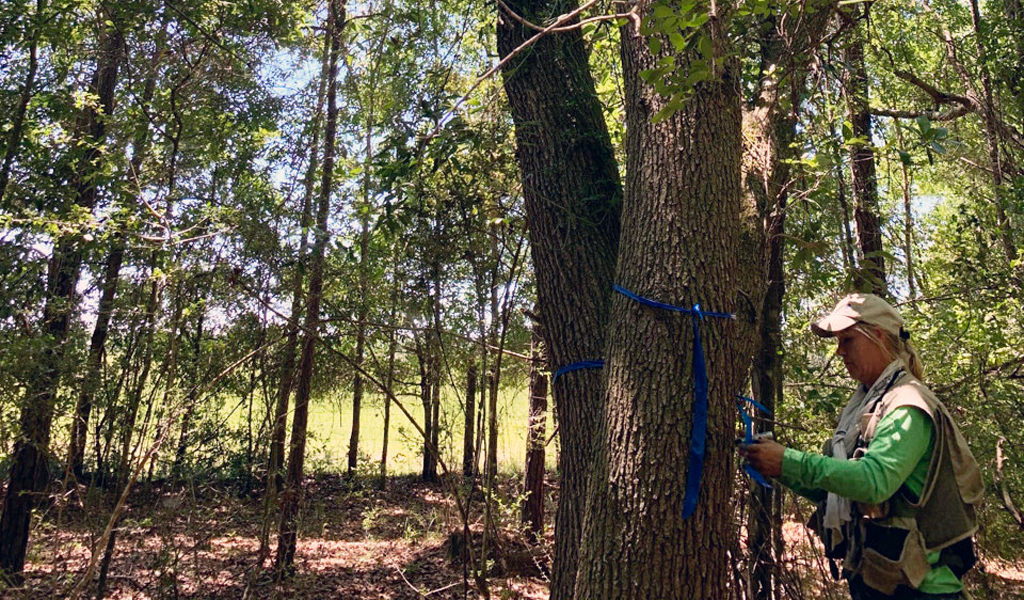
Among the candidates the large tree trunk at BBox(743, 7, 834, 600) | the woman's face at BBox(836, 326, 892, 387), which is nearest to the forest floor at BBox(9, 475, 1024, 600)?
the large tree trunk at BBox(743, 7, 834, 600)

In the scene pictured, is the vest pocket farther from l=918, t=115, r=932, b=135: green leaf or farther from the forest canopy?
l=918, t=115, r=932, b=135: green leaf

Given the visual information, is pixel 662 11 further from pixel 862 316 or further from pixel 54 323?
pixel 54 323

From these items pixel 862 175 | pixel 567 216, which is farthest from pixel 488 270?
pixel 862 175

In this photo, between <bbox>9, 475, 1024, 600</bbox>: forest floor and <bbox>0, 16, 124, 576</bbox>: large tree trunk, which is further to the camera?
<bbox>9, 475, 1024, 600</bbox>: forest floor

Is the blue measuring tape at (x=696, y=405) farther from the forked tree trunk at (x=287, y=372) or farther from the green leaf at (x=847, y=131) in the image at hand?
the forked tree trunk at (x=287, y=372)

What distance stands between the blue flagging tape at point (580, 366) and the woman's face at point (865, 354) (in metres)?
0.83

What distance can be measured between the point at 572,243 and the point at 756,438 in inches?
40.2

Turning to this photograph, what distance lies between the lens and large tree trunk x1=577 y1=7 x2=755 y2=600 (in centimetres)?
201

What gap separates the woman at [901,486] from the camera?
6.23 ft

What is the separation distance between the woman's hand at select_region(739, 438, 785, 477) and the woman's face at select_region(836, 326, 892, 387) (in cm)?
49

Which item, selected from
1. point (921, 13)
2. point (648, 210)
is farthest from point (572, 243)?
point (921, 13)

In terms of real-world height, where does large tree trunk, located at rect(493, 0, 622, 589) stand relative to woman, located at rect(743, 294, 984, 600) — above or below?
above

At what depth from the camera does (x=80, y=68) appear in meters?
7.43

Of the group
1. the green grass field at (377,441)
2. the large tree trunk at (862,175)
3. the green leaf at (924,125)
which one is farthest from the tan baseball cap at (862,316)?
the green grass field at (377,441)
